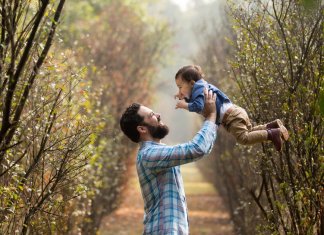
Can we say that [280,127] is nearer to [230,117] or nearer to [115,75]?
[230,117]

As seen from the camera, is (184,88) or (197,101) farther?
(184,88)

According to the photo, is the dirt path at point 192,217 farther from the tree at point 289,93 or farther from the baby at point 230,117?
the baby at point 230,117

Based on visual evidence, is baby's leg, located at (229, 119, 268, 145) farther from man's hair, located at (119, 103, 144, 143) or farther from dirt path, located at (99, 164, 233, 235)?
dirt path, located at (99, 164, 233, 235)

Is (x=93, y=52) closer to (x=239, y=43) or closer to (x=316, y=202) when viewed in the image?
(x=239, y=43)

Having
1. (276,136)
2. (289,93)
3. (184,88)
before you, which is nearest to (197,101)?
(184,88)

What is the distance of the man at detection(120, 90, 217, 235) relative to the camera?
3871mm

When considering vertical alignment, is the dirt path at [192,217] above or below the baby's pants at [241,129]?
above

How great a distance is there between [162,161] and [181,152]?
166 millimetres

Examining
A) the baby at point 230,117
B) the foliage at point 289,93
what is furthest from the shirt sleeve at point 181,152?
the foliage at point 289,93

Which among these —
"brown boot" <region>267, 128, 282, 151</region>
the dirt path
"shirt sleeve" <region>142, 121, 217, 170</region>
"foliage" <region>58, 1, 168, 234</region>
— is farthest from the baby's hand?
the dirt path

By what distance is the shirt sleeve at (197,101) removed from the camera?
4246 mm

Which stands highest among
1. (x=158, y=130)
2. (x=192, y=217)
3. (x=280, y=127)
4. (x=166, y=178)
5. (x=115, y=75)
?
(x=115, y=75)

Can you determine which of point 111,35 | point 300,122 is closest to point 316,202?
point 300,122

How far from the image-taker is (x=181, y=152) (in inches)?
151
